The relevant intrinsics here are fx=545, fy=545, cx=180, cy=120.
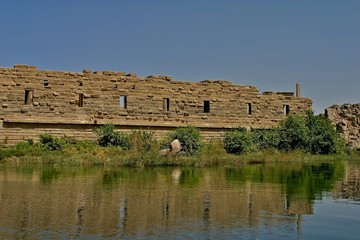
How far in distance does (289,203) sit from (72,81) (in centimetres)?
1733

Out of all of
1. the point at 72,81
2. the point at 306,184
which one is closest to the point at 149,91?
the point at 72,81

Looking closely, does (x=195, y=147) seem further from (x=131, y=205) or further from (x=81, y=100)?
(x=131, y=205)

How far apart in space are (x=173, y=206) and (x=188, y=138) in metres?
15.9

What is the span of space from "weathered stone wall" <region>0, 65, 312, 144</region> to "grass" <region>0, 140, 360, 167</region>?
153 cm

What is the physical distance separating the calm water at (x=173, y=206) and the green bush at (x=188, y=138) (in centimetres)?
824

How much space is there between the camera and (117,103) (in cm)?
2844

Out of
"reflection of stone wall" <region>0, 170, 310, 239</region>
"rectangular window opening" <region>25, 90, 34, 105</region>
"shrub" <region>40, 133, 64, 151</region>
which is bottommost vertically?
"reflection of stone wall" <region>0, 170, 310, 239</region>

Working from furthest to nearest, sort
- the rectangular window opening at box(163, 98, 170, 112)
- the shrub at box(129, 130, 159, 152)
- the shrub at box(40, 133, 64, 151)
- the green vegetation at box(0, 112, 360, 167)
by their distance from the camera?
the rectangular window opening at box(163, 98, 170, 112) < the shrub at box(40, 133, 64, 151) < the shrub at box(129, 130, 159, 152) < the green vegetation at box(0, 112, 360, 167)

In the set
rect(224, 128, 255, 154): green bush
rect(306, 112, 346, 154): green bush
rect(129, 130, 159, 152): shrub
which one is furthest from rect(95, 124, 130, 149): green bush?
rect(306, 112, 346, 154): green bush

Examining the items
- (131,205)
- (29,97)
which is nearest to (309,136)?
(29,97)

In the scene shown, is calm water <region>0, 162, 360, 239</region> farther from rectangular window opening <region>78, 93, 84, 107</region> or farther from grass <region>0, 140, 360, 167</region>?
rectangular window opening <region>78, 93, 84, 107</region>

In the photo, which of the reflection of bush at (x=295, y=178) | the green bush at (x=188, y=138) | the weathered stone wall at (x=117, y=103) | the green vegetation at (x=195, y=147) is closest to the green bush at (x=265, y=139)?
the green vegetation at (x=195, y=147)

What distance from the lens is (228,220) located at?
9.87 meters

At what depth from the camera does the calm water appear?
8844 millimetres
